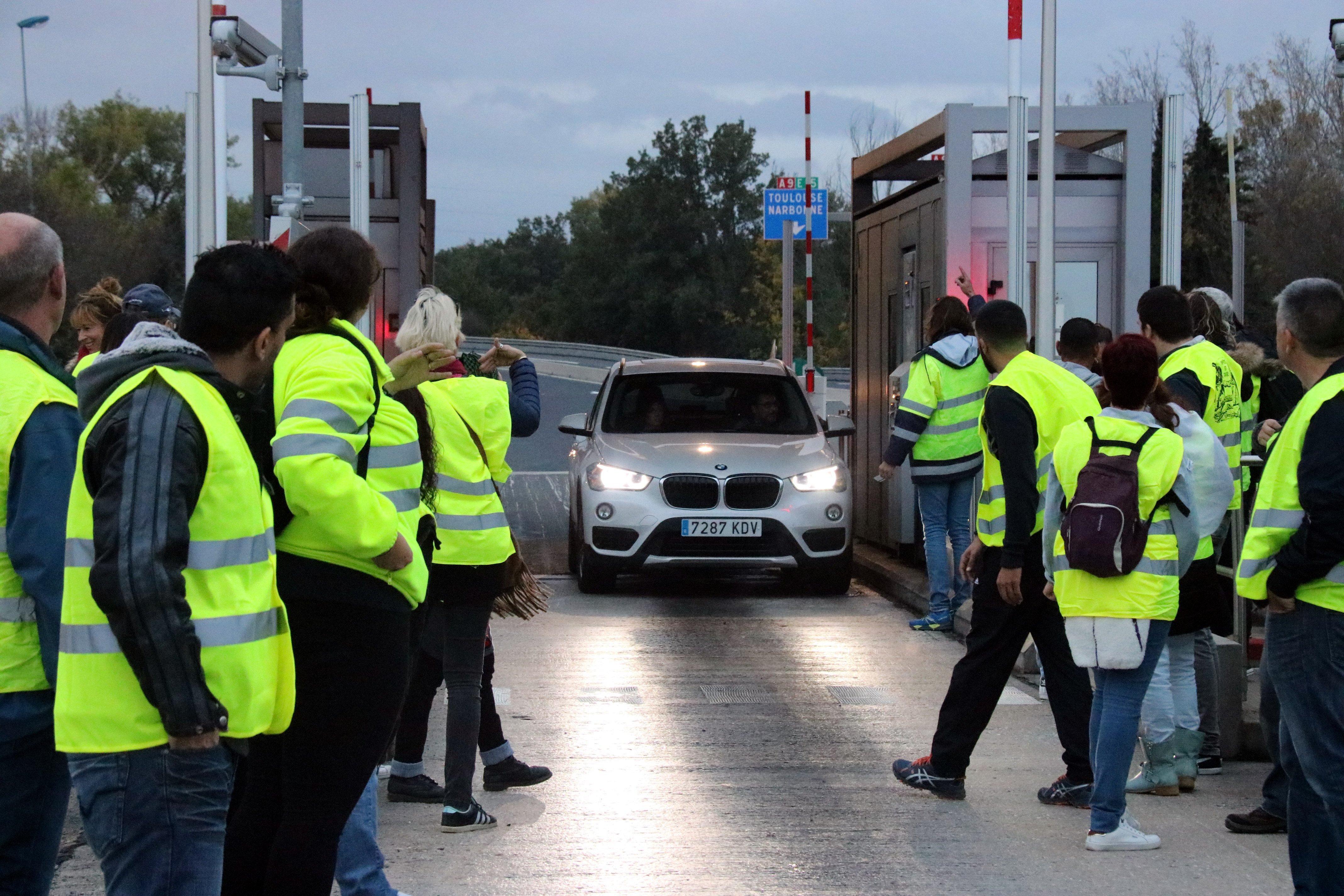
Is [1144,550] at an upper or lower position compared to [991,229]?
lower

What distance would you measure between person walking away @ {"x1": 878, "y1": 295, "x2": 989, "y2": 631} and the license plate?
4.85 feet

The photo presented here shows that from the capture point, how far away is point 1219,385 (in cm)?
655

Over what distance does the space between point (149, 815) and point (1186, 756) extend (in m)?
4.34

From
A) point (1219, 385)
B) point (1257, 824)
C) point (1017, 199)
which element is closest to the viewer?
point (1257, 824)

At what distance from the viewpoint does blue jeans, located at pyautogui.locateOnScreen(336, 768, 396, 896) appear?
4344 mm

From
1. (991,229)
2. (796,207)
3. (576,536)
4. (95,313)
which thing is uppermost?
(796,207)

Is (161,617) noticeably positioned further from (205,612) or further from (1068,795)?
(1068,795)

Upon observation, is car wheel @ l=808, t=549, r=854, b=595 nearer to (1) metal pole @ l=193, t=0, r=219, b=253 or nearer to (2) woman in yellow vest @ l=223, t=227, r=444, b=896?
(1) metal pole @ l=193, t=0, r=219, b=253

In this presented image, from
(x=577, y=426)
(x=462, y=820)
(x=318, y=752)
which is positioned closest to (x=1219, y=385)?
(x=462, y=820)

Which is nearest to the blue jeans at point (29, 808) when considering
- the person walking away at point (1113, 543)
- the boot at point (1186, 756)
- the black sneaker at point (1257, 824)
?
the person walking away at point (1113, 543)

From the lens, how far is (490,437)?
222 inches

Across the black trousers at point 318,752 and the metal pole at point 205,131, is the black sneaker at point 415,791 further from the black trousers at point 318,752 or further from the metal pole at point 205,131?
the metal pole at point 205,131

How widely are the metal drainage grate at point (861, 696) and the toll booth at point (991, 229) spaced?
3.57 metres

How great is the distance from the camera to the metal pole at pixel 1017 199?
33.4 ft
